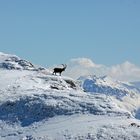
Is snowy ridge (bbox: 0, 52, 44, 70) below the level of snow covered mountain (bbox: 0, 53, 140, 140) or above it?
above

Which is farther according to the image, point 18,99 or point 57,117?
point 18,99

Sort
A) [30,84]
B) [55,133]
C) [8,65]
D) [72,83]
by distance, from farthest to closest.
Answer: [8,65] → [72,83] → [30,84] → [55,133]

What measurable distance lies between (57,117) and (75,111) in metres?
1.88

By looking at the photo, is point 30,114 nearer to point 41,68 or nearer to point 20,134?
point 20,134

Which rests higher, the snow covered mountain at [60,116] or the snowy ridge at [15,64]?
the snowy ridge at [15,64]

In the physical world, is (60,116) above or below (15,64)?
below

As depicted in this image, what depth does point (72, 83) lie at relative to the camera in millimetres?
77250

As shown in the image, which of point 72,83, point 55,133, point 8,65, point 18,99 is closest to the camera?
point 55,133

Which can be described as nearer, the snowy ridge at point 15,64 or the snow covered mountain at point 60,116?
the snow covered mountain at point 60,116

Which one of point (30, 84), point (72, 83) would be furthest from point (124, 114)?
point (72, 83)

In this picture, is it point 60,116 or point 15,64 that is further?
point 15,64

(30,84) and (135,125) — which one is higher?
(30,84)

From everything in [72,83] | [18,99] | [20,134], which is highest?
[72,83]

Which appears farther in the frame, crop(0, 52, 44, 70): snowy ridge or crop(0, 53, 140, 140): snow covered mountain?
crop(0, 52, 44, 70): snowy ridge
